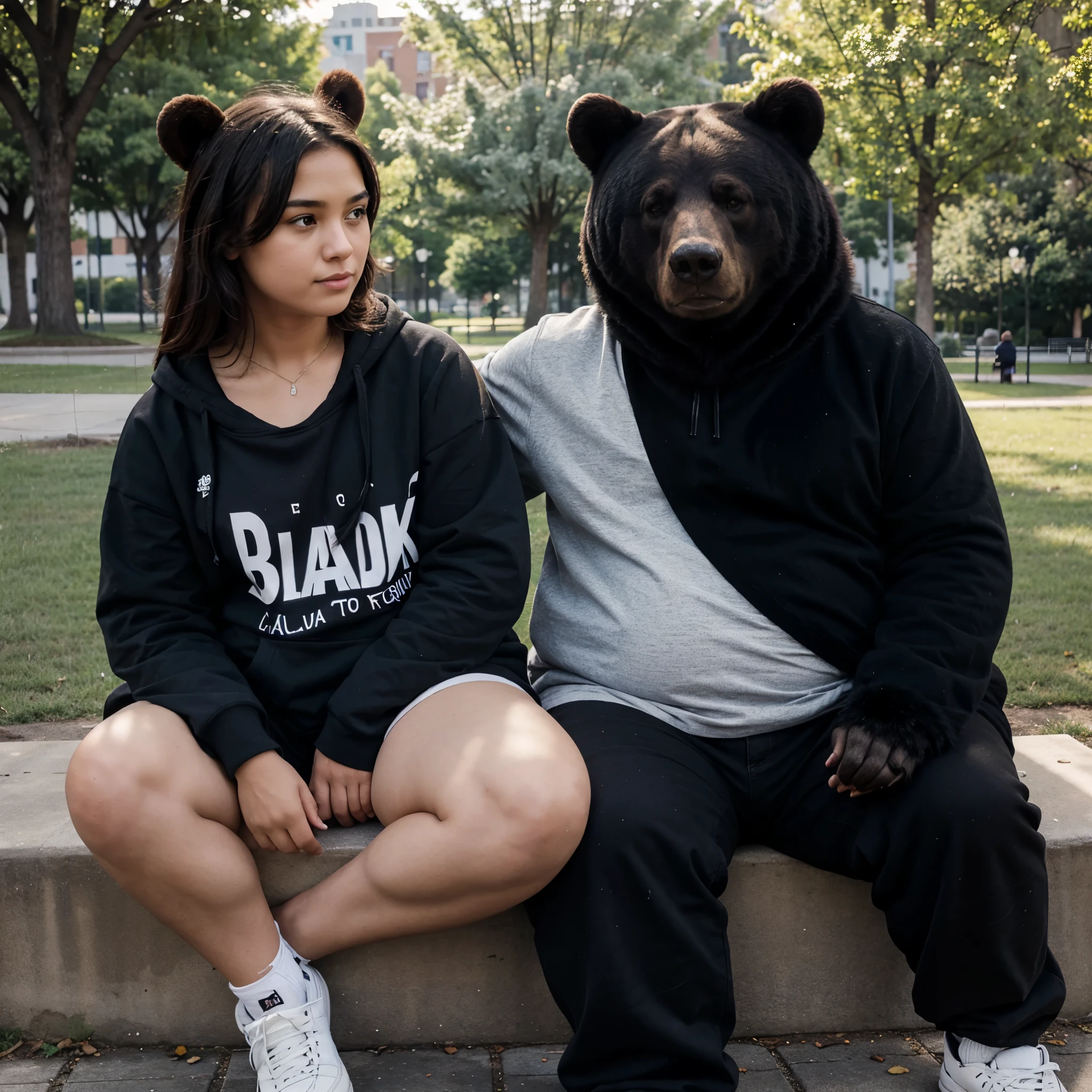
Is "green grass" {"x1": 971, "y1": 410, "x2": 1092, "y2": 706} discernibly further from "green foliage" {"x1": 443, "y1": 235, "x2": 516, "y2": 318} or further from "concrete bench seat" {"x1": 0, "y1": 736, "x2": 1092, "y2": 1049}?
"green foliage" {"x1": 443, "y1": 235, "x2": 516, "y2": 318}

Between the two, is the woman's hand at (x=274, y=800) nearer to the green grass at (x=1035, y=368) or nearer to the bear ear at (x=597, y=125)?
the bear ear at (x=597, y=125)

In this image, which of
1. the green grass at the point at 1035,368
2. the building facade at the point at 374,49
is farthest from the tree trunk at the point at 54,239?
the building facade at the point at 374,49

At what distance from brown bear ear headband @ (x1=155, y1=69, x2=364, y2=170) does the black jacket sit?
835 mm

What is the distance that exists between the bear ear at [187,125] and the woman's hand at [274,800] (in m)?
1.13

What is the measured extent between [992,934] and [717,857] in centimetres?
44

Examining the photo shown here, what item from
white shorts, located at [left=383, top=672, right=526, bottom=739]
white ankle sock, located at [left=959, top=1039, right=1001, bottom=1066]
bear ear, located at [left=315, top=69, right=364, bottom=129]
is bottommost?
white ankle sock, located at [left=959, top=1039, right=1001, bottom=1066]

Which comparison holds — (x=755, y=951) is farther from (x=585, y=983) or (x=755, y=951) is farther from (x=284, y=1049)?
(x=284, y=1049)

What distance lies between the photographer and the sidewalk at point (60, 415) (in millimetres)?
10656

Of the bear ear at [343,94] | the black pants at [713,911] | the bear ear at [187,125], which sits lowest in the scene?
the black pants at [713,911]

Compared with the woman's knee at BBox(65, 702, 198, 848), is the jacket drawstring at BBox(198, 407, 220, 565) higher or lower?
higher

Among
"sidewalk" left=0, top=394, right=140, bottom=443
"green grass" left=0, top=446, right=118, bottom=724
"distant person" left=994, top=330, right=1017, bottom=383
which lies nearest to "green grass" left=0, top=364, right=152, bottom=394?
"sidewalk" left=0, top=394, right=140, bottom=443

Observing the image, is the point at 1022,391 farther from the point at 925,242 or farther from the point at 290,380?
the point at 290,380

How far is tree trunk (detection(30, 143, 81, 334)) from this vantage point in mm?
19984

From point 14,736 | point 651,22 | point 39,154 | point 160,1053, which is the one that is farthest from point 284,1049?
point 651,22
